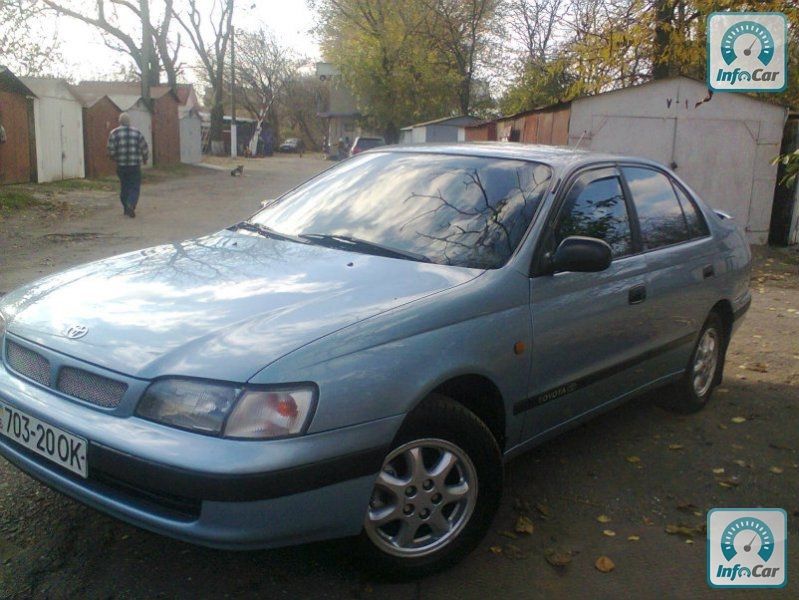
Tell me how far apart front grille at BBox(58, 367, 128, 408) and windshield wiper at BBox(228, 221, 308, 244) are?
4.49 ft

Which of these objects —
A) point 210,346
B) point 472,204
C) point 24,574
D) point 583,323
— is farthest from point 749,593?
point 24,574

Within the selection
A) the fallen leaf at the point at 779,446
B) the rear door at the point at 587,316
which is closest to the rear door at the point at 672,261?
the rear door at the point at 587,316

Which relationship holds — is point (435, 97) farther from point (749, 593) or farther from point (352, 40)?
point (749, 593)

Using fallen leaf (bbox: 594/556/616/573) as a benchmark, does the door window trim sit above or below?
above

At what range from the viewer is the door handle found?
4.03 metres

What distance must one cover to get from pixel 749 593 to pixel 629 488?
890mm

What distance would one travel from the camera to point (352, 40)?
3850 centimetres

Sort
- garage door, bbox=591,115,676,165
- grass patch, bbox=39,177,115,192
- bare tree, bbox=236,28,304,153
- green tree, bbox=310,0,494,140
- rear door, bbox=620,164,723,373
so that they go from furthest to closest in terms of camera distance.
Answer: bare tree, bbox=236,28,304,153, green tree, bbox=310,0,494,140, grass patch, bbox=39,177,115,192, garage door, bbox=591,115,676,165, rear door, bbox=620,164,723,373

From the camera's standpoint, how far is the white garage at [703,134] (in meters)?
13.0

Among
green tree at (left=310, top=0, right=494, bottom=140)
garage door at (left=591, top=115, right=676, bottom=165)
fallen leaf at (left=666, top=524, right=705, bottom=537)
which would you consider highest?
green tree at (left=310, top=0, right=494, bottom=140)

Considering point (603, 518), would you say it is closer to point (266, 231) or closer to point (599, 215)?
point (599, 215)

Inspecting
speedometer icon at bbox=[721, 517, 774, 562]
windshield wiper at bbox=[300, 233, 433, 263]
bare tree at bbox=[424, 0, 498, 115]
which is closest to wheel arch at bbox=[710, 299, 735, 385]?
speedometer icon at bbox=[721, 517, 774, 562]

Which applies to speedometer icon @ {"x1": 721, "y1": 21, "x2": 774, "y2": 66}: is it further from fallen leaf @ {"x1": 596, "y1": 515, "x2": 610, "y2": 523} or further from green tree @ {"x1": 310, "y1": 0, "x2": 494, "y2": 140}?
green tree @ {"x1": 310, "y1": 0, "x2": 494, "y2": 140}

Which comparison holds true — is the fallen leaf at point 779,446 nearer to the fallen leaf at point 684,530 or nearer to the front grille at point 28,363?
the fallen leaf at point 684,530
